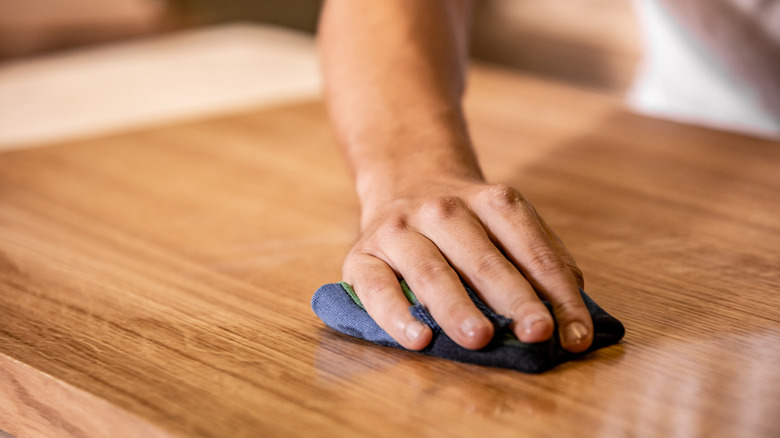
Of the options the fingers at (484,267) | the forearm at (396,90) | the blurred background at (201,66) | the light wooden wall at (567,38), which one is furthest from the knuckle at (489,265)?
the light wooden wall at (567,38)

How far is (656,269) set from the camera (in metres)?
0.61

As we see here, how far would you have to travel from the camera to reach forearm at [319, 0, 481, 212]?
2.09ft

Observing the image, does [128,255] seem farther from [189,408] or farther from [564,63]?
[564,63]

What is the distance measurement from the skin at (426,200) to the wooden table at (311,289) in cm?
4

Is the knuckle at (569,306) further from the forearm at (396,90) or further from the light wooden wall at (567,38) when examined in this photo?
the light wooden wall at (567,38)

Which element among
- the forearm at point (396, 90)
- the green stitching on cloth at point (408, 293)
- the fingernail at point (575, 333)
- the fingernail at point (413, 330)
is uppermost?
the forearm at point (396, 90)

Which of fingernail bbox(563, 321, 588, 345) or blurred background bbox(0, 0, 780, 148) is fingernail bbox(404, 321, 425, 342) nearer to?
fingernail bbox(563, 321, 588, 345)

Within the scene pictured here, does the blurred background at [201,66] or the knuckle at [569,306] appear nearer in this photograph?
the knuckle at [569,306]

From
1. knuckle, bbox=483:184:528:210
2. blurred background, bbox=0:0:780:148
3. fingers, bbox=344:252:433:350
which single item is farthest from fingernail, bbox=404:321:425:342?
blurred background, bbox=0:0:780:148

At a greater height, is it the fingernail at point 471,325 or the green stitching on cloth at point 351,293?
the green stitching on cloth at point 351,293

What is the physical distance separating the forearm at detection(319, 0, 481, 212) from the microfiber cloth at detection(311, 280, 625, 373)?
5.0 inches

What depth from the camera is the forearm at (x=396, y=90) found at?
2.09 feet

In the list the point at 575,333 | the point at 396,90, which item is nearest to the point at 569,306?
the point at 575,333

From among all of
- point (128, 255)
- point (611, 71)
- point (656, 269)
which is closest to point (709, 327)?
point (656, 269)
